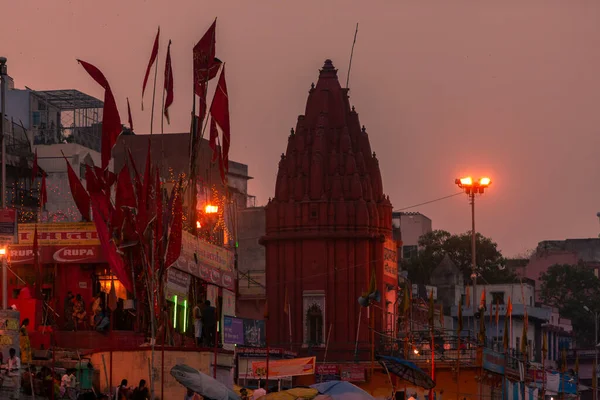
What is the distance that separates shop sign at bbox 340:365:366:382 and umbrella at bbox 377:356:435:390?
12437 millimetres

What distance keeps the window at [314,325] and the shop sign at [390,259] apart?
3143 millimetres

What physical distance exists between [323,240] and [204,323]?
66.0ft

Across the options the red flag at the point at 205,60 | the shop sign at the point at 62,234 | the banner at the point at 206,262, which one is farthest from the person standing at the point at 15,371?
the red flag at the point at 205,60

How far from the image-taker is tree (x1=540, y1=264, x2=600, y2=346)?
101188mm

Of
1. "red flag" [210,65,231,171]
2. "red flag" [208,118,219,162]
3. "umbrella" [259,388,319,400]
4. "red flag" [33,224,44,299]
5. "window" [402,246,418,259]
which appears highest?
"red flag" [210,65,231,171]

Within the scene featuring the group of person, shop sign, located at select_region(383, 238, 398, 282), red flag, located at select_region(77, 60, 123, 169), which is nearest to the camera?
red flag, located at select_region(77, 60, 123, 169)

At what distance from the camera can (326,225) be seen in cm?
5647

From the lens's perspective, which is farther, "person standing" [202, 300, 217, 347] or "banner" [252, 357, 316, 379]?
"banner" [252, 357, 316, 379]

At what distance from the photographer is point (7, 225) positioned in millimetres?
33094

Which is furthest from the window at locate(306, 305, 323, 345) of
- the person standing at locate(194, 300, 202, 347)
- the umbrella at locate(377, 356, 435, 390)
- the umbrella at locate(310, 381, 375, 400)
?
the umbrella at locate(310, 381, 375, 400)

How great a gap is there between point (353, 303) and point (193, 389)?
30154mm

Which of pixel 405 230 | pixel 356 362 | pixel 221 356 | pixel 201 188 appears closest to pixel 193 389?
pixel 221 356

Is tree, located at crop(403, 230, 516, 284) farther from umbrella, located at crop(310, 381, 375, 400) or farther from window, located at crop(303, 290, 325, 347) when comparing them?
umbrella, located at crop(310, 381, 375, 400)

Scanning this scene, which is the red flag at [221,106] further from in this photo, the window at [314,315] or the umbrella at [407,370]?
the window at [314,315]
